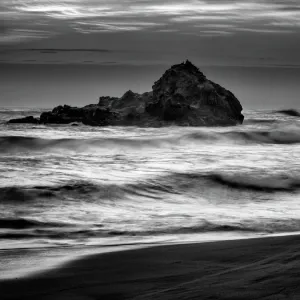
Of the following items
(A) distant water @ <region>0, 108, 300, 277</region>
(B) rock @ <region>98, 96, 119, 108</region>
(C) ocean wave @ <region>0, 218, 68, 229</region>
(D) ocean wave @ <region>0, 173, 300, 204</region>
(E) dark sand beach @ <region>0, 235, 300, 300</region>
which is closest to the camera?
(E) dark sand beach @ <region>0, 235, 300, 300</region>

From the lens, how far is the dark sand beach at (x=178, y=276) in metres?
3.61

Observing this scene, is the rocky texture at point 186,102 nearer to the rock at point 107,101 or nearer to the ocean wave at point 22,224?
the rock at point 107,101

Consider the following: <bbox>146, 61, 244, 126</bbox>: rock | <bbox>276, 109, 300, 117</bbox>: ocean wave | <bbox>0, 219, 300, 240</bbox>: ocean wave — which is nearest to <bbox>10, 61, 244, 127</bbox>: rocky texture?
<bbox>146, 61, 244, 126</bbox>: rock

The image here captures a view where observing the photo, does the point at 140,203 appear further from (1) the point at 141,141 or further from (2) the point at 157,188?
(1) the point at 141,141

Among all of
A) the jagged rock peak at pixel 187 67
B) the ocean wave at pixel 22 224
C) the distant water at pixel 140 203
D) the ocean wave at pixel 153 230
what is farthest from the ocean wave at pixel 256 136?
the ocean wave at pixel 22 224

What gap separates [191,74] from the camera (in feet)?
124

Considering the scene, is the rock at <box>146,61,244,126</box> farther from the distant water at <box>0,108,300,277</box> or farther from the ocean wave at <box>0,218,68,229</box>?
the ocean wave at <box>0,218,68,229</box>

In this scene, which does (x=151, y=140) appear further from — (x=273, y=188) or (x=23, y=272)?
(x=23, y=272)

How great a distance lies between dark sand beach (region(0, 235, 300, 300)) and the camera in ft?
11.8

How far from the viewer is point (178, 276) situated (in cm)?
432

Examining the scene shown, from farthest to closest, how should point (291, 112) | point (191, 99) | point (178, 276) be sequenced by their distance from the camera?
Result: point (291, 112), point (191, 99), point (178, 276)

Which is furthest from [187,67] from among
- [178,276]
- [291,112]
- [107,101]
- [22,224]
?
[291,112]

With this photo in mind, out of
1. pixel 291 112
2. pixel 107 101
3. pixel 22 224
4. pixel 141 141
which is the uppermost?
pixel 22 224

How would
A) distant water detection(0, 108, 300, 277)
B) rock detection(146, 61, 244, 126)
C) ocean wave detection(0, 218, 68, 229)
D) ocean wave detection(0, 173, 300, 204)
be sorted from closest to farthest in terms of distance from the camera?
distant water detection(0, 108, 300, 277), ocean wave detection(0, 218, 68, 229), ocean wave detection(0, 173, 300, 204), rock detection(146, 61, 244, 126)
